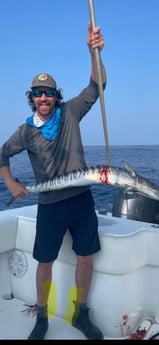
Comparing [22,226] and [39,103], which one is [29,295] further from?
[39,103]

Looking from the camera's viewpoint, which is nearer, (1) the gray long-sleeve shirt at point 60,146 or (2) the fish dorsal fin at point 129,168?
(2) the fish dorsal fin at point 129,168

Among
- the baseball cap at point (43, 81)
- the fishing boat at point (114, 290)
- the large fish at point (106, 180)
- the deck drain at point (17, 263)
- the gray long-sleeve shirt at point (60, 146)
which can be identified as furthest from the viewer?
the deck drain at point (17, 263)

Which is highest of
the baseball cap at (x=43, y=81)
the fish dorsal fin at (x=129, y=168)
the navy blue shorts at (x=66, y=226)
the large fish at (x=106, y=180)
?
the baseball cap at (x=43, y=81)

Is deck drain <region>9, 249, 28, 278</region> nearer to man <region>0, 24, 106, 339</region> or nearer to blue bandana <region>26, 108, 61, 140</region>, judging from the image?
man <region>0, 24, 106, 339</region>

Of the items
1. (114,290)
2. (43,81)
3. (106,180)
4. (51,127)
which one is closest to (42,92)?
(43,81)

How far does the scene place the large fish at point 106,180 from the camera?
236 cm

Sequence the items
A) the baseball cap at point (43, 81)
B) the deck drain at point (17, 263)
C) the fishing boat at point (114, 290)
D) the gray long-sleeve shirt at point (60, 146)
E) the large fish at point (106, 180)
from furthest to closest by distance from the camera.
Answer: the deck drain at point (17, 263), the fishing boat at point (114, 290), the gray long-sleeve shirt at point (60, 146), the baseball cap at point (43, 81), the large fish at point (106, 180)

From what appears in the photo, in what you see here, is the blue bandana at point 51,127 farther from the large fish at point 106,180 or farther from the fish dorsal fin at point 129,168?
the fish dorsal fin at point 129,168

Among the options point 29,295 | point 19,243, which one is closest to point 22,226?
point 19,243

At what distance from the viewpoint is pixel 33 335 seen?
296cm

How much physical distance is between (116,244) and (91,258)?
0.24 metres

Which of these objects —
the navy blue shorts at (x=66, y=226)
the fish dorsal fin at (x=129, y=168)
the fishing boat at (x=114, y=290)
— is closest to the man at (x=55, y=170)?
the navy blue shorts at (x=66, y=226)

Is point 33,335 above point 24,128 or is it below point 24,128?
below

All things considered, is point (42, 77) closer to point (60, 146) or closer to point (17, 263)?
point (60, 146)
